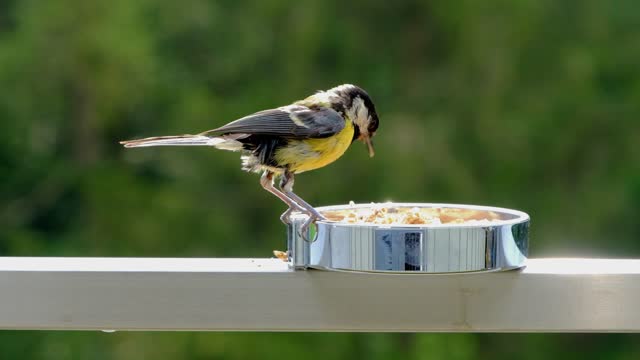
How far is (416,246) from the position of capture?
154 cm

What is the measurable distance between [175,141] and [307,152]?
301 mm

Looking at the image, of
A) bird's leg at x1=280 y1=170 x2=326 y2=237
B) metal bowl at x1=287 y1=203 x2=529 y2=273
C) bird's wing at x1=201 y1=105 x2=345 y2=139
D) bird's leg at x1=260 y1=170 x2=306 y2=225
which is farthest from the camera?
bird's wing at x1=201 y1=105 x2=345 y2=139

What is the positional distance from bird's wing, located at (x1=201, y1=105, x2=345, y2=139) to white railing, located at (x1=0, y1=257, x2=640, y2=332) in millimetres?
479

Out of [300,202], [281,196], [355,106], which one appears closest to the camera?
[300,202]

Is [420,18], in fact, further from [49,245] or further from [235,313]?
[235,313]

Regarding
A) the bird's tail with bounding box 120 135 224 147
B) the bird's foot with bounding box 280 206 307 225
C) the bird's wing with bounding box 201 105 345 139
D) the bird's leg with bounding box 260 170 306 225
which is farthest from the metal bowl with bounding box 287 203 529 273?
the bird's wing with bounding box 201 105 345 139

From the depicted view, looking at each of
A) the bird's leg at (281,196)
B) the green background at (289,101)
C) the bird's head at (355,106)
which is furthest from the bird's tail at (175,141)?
the green background at (289,101)

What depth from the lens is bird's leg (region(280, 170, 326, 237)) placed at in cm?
167

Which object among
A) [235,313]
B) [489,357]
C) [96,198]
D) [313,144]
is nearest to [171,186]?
[96,198]

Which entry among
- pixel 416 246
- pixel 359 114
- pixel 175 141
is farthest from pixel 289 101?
pixel 416 246

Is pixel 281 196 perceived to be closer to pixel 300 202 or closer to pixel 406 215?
pixel 300 202

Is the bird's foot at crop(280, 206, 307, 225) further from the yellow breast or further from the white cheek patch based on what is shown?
the white cheek patch

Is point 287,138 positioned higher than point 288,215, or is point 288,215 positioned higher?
point 287,138

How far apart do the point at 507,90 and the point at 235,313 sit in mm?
2788
